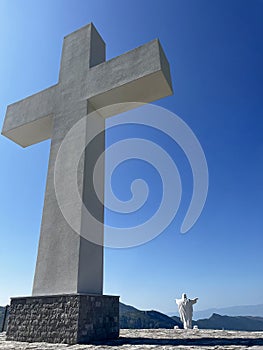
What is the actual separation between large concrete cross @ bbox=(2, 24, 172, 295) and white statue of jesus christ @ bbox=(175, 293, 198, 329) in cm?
496

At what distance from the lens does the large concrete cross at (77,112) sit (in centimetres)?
459

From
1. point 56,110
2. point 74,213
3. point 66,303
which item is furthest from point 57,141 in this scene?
point 66,303

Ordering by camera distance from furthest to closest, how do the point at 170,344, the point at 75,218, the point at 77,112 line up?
the point at 77,112 → the point at 75,218 → the point at 170,344

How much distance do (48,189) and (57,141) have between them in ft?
3.33

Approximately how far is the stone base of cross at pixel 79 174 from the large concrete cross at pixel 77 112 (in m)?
0.01

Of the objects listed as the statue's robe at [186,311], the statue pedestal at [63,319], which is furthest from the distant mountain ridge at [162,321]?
the statue pedestal at [63,319]

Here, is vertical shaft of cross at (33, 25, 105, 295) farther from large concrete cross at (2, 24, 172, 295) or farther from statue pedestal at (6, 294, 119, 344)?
statue pedestal at (6, 294, 119, 344)

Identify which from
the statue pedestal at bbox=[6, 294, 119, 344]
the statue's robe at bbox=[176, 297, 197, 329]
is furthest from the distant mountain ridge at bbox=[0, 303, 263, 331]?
the statue pedestal at bbox=[6, 294, 119, 344]

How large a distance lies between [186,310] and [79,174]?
6195 mm

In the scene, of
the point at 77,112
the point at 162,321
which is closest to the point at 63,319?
the point at 77,112

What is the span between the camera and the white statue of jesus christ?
8609 millimetres

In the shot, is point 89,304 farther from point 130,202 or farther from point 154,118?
point 154,118

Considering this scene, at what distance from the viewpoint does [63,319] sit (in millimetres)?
4082

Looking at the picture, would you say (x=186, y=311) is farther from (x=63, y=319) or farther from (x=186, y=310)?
(x=63, y=319)
